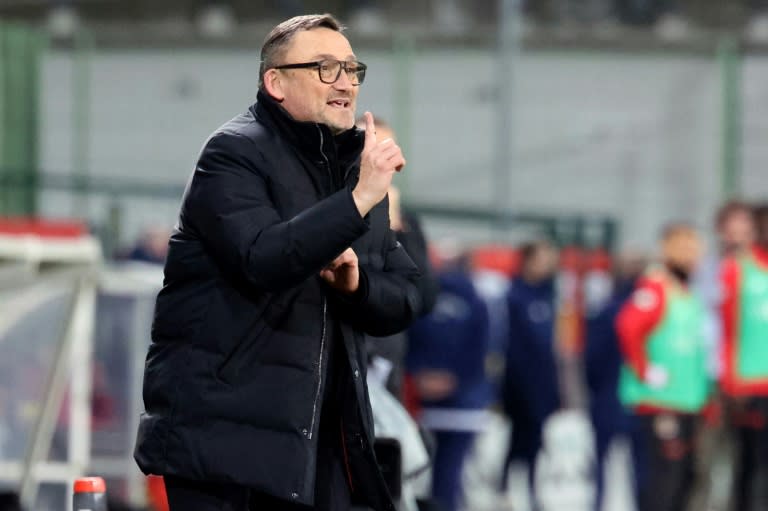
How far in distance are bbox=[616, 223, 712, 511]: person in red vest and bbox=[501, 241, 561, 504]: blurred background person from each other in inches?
56.7

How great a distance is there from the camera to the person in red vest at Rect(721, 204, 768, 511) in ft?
38.3

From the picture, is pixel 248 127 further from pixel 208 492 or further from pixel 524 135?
pixel 524 135

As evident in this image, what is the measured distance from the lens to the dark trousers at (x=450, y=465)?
12438 millimetres

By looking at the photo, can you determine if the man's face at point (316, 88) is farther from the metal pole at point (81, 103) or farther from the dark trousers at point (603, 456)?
the metal pole at point (81, 103)

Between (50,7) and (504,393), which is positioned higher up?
(50,7)

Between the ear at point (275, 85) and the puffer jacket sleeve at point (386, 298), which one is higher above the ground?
the ear at point (275, 85)

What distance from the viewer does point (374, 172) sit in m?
5.04

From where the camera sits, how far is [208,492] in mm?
5176

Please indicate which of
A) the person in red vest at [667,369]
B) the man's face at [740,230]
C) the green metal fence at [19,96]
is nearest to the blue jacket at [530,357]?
the person in red vest at [667,369]

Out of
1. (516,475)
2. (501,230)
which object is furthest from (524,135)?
(516,475)

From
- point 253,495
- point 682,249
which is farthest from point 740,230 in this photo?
point 253,495

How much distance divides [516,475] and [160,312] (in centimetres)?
1063

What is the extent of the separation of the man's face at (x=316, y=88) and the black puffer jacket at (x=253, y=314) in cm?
4

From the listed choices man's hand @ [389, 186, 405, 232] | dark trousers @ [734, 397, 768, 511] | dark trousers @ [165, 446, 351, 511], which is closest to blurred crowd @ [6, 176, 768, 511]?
dark trousers @ [734, 397, 768, 511]
